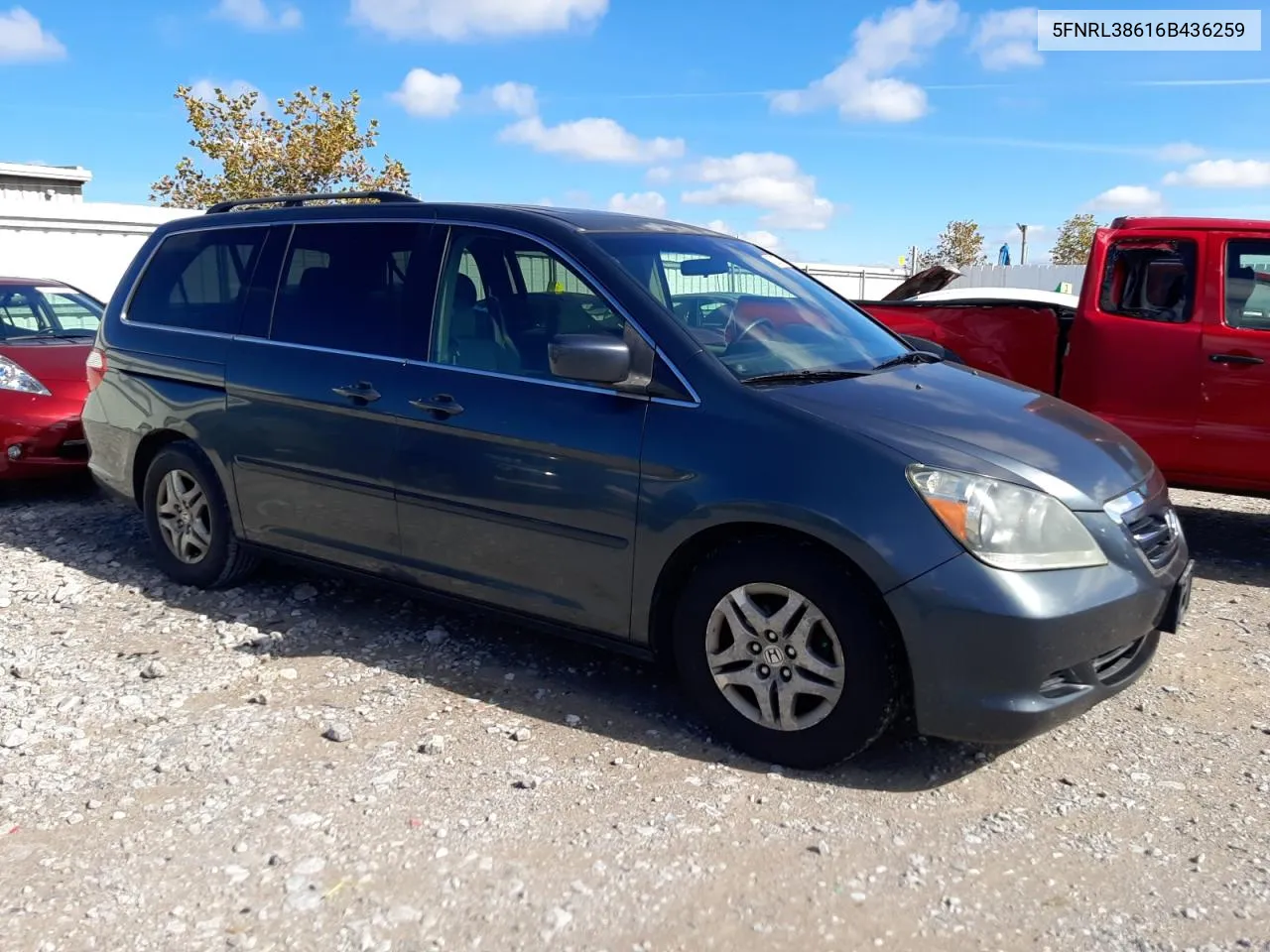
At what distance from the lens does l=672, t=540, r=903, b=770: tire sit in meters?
3.21

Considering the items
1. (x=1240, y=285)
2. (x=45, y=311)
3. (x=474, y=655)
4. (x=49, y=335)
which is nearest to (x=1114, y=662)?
(x=474, y=655)

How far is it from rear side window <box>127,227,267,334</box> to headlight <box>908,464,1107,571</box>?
3329 mm

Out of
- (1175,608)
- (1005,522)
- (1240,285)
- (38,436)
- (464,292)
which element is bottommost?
(1175,608)

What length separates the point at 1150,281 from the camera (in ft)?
19.5

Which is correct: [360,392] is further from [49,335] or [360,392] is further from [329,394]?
[49,335]

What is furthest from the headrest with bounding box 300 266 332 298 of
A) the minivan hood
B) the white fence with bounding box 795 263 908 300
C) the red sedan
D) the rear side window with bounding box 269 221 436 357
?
the white fence with bounding box 795 263 908 300

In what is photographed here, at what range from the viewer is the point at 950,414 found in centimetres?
353

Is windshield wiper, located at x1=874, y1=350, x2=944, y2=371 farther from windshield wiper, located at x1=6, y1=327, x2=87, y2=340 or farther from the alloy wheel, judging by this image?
windshield wiper, located at x1=6, y1=327, x2=87, y2=340

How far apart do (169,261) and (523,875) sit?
3.87 metres

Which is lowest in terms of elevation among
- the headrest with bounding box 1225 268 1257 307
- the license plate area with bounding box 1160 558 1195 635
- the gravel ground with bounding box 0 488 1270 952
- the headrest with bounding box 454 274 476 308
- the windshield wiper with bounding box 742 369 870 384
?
the gravel ground with bounding box 0 488 1270 952

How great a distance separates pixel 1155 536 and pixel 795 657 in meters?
1.28

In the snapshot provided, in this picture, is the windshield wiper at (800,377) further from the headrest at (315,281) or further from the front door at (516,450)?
the headrest at (315,281)

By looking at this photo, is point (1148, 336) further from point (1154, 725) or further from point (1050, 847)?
point (1050, 847)

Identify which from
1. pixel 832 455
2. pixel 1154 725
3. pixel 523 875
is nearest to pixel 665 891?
pixel 523 875
